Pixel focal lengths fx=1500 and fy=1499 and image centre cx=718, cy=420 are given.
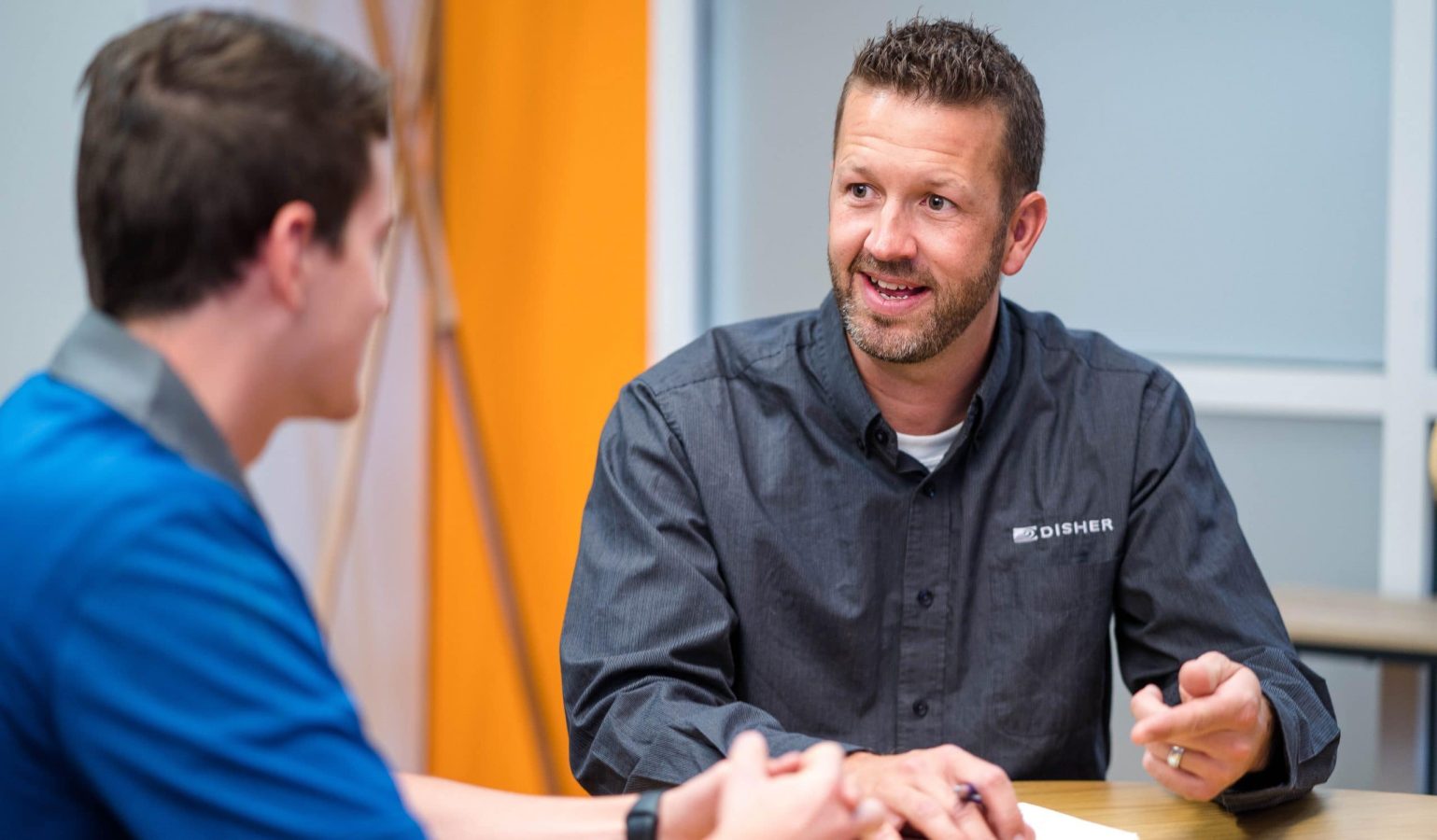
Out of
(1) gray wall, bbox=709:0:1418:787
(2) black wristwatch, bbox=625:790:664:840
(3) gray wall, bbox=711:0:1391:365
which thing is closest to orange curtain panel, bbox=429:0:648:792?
(3) gray wall, bbox=711:0:1391:365

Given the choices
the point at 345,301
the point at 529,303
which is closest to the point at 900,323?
the point at 345,301

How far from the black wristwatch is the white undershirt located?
675mm

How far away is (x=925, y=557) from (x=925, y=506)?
0.19 feet

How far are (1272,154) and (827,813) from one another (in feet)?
6.64

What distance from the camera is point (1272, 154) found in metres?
2.69

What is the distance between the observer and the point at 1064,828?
1338mm

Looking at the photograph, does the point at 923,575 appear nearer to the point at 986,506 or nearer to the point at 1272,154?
the point at 986,506

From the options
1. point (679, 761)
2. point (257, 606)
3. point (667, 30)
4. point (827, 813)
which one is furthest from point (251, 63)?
point (667, 30)

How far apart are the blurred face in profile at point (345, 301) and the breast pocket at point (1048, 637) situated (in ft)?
2.99

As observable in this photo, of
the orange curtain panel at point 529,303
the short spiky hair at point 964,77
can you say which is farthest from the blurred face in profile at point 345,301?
the orange curtain panel at point 529,303

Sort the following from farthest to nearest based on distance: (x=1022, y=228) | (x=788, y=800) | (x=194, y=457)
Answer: (x=1022, y=228), (x=788, y=800), (x=194, y=457)

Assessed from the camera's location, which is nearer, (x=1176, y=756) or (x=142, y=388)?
(x=142, y=388)

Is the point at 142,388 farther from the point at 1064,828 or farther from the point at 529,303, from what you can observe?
the point at 529,303

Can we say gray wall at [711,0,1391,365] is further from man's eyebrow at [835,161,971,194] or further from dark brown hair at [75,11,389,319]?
dark brown hair at [75,11,389,319]
